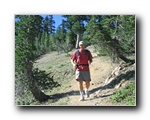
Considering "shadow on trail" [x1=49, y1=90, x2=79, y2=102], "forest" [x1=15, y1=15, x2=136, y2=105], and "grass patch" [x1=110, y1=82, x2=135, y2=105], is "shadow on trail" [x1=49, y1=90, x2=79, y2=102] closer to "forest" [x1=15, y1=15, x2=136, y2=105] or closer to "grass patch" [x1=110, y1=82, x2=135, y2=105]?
"forest" [x1=15, y1=15, x2=136, y2=105]

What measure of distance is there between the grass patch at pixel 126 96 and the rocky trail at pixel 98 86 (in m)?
0.06

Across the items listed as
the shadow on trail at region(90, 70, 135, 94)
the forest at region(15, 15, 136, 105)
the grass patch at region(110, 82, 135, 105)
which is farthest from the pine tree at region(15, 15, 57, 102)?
the grass patch at region(110, 82, 135, 105)

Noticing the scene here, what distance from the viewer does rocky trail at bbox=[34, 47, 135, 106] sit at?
5.19 meters

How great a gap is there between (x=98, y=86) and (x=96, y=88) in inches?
1.2

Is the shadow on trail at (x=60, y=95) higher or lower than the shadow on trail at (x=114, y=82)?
lower

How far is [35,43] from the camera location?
17.2 feet

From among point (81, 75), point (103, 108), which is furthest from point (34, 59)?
point (103, 108)

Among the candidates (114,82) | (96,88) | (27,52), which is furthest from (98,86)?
(27,52)

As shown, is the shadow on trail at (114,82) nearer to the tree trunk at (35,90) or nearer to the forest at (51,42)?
the forest at (51,42)

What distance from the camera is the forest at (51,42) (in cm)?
518

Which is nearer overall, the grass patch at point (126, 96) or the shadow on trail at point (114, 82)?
the grass patch at point (126, 96)

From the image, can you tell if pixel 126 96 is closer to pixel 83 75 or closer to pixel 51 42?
pixel 83 75

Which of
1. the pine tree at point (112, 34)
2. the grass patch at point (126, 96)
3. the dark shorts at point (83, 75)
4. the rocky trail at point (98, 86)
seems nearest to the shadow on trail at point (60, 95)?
the rocky trail at point (98, 86)

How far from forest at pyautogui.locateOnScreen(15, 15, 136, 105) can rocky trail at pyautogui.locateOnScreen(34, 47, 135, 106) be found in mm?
78
